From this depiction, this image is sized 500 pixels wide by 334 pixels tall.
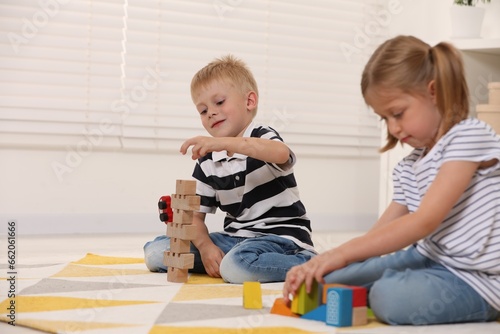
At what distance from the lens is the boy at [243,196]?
4.38ft

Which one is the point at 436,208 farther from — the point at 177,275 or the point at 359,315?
the point at 177,275

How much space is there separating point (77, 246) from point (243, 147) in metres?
0.84

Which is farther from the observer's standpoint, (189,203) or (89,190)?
(89,190)

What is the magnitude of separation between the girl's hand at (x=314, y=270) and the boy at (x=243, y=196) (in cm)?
32

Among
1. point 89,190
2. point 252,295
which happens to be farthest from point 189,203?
point 89,190

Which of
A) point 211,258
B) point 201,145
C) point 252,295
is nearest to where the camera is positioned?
point 252,295

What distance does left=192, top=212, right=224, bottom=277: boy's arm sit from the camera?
1403mm

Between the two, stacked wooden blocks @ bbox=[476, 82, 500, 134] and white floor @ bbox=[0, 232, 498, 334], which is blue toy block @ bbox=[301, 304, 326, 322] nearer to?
white floor @ bbox=[0, 232, 498, 334]

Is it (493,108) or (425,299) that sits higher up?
(493,108)

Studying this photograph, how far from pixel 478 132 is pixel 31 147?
5.07ft

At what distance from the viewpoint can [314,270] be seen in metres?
0.98

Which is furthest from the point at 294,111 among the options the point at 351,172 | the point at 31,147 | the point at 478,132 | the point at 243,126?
the point at 478,132

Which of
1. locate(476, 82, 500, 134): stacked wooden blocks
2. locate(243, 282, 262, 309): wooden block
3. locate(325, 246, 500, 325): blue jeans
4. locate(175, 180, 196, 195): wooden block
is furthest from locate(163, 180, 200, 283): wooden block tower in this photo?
locate(476, 82, 500, 134): stacked wooden blocks

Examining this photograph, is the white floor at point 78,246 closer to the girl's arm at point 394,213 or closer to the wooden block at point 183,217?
the wooden block at point 183,217
